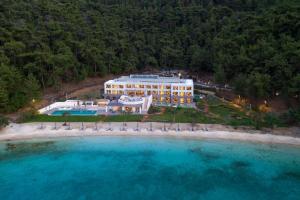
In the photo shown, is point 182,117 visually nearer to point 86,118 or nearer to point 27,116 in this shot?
point 86,118

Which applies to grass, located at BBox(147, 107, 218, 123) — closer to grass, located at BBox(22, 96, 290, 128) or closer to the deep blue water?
grass, located at BBox(22, 96, 290, 128)

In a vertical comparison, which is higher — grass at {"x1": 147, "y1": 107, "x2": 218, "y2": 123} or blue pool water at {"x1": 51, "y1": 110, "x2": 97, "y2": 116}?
blue pool water at {"x1": 51, "y1": 110, "x2": 97, "y2": 116}

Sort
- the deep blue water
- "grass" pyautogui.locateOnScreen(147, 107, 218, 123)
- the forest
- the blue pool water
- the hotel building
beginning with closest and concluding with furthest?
the deep blue water → "grass" pyautogui.locateOnScreen(147, 107, 218, 123) → the blue pool water → the forest → the hotel building

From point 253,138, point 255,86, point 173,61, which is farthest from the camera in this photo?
point 173,61

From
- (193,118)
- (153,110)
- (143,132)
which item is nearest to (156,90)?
(153,110)

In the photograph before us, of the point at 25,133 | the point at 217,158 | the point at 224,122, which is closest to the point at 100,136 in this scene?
the point at 25,133

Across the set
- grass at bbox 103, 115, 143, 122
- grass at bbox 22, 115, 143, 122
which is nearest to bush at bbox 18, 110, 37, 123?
grass at bbox 22, 115, 143, 122

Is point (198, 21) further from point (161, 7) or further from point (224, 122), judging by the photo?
point (224, 122)
